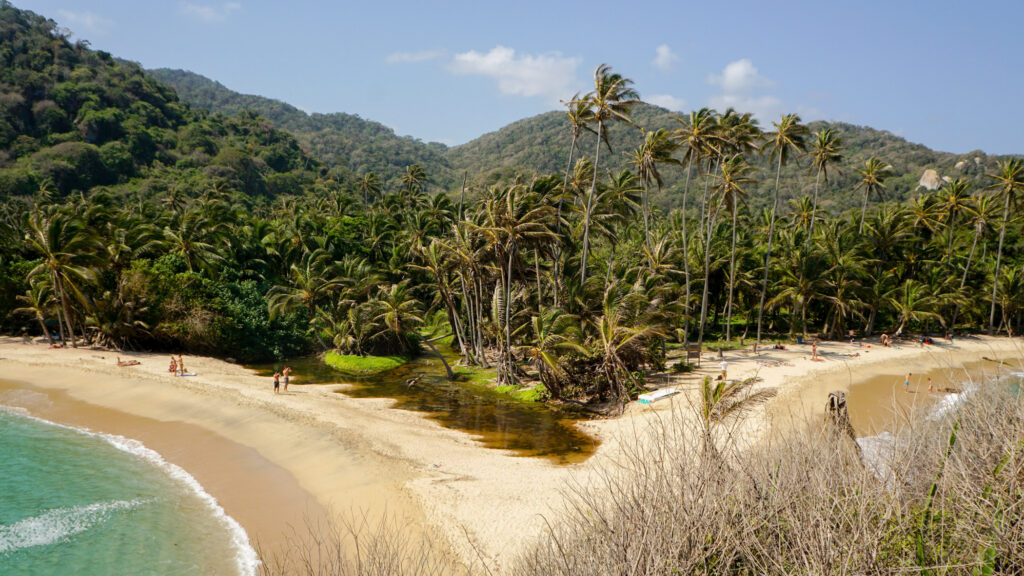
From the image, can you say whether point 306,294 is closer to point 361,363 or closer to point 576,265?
point 361,363

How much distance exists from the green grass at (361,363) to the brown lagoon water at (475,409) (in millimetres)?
740

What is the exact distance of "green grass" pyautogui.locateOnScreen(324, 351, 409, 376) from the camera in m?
39.7

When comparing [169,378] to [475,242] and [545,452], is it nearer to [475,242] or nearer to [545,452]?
[475,242]

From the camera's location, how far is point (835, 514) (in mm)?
7719

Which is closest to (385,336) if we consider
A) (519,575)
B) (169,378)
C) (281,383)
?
(281,383)

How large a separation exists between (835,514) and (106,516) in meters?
19.4

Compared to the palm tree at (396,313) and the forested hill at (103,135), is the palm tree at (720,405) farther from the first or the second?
the forested hill at (103,135)

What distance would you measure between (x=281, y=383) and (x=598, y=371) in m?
19.3

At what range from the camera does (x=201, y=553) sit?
48.0 ft

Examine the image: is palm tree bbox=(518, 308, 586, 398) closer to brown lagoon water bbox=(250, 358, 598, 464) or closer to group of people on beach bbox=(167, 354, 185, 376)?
brown lagoon water bbox=(250, 358, 598, 464)

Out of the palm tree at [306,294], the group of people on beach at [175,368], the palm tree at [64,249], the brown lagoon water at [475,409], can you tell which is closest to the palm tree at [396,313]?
the brown lagoon water at [475,409]

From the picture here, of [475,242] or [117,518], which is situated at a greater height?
[475,242]

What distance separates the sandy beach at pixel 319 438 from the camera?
53.1 ft

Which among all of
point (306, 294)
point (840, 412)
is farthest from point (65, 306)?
point (840, 412)
